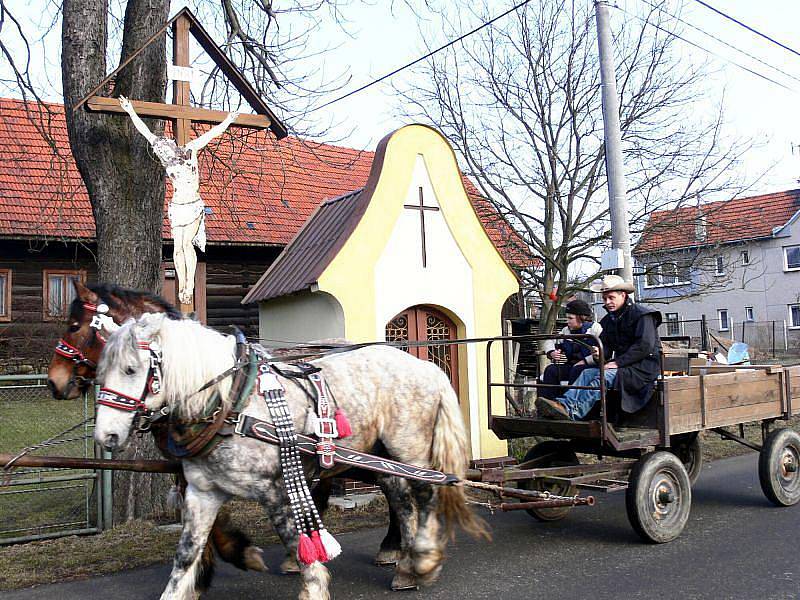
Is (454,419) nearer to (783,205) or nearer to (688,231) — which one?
(688,231)

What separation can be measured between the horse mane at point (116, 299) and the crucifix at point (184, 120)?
105 cm

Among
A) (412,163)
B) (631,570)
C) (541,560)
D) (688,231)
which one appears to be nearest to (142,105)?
(412,163)

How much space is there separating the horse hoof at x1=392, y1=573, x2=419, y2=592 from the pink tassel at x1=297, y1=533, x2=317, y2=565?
997 millimetres

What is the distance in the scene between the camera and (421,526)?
4.93 meters

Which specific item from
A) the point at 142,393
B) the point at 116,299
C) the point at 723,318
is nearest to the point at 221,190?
the point at 116,299

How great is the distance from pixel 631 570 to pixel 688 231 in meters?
9.02

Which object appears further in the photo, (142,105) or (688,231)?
(688,231)

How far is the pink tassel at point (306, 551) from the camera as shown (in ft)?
13.2

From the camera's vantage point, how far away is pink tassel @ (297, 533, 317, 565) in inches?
159

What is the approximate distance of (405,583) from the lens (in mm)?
4828

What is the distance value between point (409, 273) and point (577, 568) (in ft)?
13.8

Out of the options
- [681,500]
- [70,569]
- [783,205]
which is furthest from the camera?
[783,205]

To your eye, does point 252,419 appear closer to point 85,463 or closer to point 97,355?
point 85,463

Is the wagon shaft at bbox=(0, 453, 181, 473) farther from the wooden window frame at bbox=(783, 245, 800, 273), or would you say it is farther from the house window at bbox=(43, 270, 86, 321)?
the wooden window frame at bbox=(783, 245, 800, 273)
